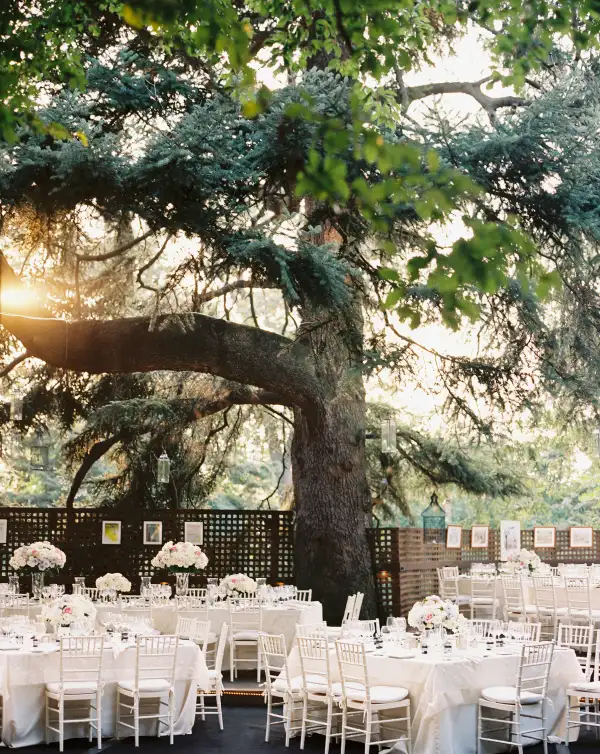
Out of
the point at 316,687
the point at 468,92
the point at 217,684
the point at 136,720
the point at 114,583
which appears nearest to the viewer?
the point at 316,687

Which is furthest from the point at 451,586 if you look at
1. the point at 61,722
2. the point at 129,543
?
the point at 61,722

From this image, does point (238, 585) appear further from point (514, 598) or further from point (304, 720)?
point (514, 598)

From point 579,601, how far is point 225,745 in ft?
21.6

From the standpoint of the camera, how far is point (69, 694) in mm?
8188

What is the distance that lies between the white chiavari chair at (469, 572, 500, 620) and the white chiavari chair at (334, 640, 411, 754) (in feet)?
25.2

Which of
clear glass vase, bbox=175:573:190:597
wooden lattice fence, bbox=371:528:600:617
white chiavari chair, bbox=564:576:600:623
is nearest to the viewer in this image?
clear glass vase, bbox=175:573:190:597

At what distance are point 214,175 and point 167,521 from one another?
7.26m

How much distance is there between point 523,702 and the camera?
306 inches

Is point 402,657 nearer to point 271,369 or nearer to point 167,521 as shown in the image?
point 271,369

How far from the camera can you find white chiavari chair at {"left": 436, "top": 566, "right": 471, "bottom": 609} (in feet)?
51.5

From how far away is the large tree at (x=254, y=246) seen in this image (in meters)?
9.27

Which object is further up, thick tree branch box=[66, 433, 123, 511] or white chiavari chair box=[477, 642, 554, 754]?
thick tree branch box=[66, 433, 123, 511]

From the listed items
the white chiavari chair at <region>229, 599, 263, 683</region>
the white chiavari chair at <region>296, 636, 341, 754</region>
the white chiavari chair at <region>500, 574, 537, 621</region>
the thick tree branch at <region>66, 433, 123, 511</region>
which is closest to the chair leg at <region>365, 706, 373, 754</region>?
the white chiavari chair at <region>296, 636, 341, 754</region>

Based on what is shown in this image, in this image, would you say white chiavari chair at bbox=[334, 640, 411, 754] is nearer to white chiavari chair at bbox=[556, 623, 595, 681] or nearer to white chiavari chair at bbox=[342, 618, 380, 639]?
white chiavari chair at bbox=[342, 618, 380, 639]
